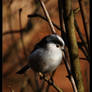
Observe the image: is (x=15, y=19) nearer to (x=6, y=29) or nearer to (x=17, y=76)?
(x=6, y=29)

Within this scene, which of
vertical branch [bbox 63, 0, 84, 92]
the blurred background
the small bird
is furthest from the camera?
the blurred background

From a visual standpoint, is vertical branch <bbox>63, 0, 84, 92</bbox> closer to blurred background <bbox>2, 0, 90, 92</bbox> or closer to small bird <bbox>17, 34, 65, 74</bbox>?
small bird <bbox>17, 34, 65, 74</bbox>

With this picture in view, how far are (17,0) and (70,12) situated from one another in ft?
3.15

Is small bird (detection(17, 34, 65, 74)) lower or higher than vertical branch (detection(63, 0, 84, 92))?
lower

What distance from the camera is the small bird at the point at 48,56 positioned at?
1.04 meters

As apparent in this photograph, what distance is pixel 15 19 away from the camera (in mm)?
1598

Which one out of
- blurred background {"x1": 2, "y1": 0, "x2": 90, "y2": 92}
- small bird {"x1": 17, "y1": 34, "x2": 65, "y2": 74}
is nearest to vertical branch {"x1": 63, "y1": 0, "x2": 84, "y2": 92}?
small bird {"x1": 17, "y1": 34, "x2": 65, "y2": 74}

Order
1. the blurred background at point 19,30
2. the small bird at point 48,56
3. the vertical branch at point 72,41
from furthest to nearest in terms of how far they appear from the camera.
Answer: the blurred background at point 19,30 → the small bird at point 48,56 → the vertical branch at point 72,41

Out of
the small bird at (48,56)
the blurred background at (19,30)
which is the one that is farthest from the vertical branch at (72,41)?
the blurred background at (19,30)

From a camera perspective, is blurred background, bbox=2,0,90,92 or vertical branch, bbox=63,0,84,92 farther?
blurred background, bbox=2,0,90,92

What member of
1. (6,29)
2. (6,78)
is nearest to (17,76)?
(6,78)

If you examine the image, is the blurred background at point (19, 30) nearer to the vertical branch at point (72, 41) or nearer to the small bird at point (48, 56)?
the small bird at point (48, 56)

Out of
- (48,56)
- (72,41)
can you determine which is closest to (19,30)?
(48,56)

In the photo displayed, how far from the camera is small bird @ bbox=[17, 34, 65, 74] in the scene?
1039 millimetres
